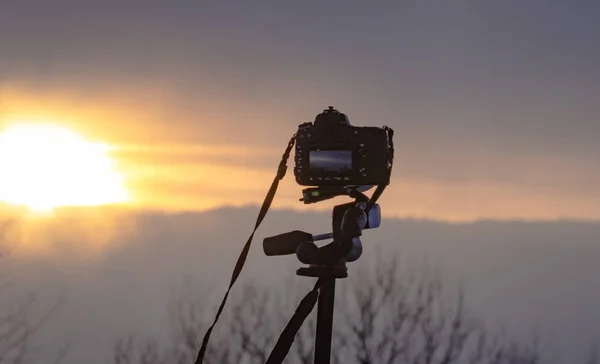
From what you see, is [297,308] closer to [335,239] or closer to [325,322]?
[325,322]

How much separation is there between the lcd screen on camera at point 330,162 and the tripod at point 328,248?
94mm

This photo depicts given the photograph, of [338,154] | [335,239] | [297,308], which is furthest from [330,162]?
[297,308]

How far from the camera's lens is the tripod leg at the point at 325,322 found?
4.45 meters

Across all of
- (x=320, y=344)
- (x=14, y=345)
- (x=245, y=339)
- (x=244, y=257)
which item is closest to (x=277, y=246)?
(x=244, y=257)

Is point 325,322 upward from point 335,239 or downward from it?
downward

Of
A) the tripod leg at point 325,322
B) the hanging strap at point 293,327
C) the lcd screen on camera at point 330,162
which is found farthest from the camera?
the lcd screen on camera at point 330,162

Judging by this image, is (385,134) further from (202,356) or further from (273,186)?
(202,356)

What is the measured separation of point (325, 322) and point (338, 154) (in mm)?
799

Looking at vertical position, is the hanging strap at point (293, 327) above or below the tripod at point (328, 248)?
below

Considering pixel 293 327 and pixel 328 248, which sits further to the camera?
pixel 328 248

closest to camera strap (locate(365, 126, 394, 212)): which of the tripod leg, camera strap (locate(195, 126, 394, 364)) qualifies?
camera strap (locate(195, 126, 394, 364))

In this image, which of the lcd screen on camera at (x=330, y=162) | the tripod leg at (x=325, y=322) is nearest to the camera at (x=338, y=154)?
the lcd screen on camera at (x=330, y=162)

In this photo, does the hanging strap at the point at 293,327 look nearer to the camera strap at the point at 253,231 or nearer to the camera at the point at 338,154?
the camera strap at the point at 253,231

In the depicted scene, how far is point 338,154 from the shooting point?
4.70 m
